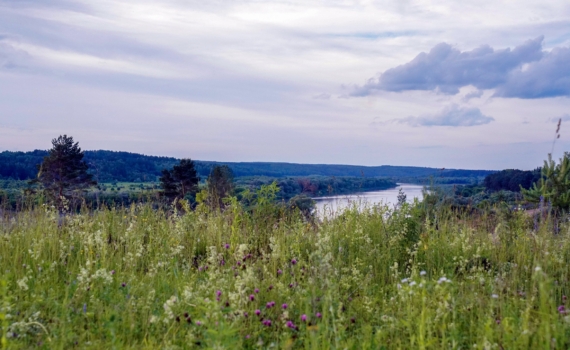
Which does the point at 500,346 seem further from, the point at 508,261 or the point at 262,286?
the point at 508,261

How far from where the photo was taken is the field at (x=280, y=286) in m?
3.16

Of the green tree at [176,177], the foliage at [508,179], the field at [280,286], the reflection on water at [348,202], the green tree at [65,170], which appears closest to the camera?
the field at [280,286]

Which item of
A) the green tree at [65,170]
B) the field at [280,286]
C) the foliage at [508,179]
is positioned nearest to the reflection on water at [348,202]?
the field at [280,286]

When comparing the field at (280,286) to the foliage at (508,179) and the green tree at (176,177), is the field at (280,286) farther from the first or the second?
the green tree at (176,177)

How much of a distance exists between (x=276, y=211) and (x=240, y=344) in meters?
4.67

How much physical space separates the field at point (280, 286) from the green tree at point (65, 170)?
1275 inches

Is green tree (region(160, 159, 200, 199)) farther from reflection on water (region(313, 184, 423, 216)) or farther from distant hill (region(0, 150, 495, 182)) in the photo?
reflection on water (region(313, 184, 423, 216))

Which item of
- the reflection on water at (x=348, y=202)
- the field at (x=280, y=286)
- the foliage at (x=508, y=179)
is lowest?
the field at (x=280, y=286)

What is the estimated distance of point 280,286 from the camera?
13.0ft

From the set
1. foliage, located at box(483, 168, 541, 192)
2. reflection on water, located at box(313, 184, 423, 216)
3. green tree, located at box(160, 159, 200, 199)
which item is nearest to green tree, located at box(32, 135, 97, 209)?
green tree, located at box(160, 159, 200, 199)

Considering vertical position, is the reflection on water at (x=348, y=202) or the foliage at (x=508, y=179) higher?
the foliage at (x=508, y=179)

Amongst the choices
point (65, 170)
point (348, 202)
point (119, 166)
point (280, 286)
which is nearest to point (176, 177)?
point (65, 170)

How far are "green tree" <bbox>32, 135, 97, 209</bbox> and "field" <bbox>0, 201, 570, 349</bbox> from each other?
3237 centimetres

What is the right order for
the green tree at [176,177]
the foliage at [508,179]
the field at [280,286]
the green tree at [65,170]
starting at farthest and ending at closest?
the green tree at [176,177]
the green tree at [65,170]
the foliage at [508,179]
the field at [280,286]
